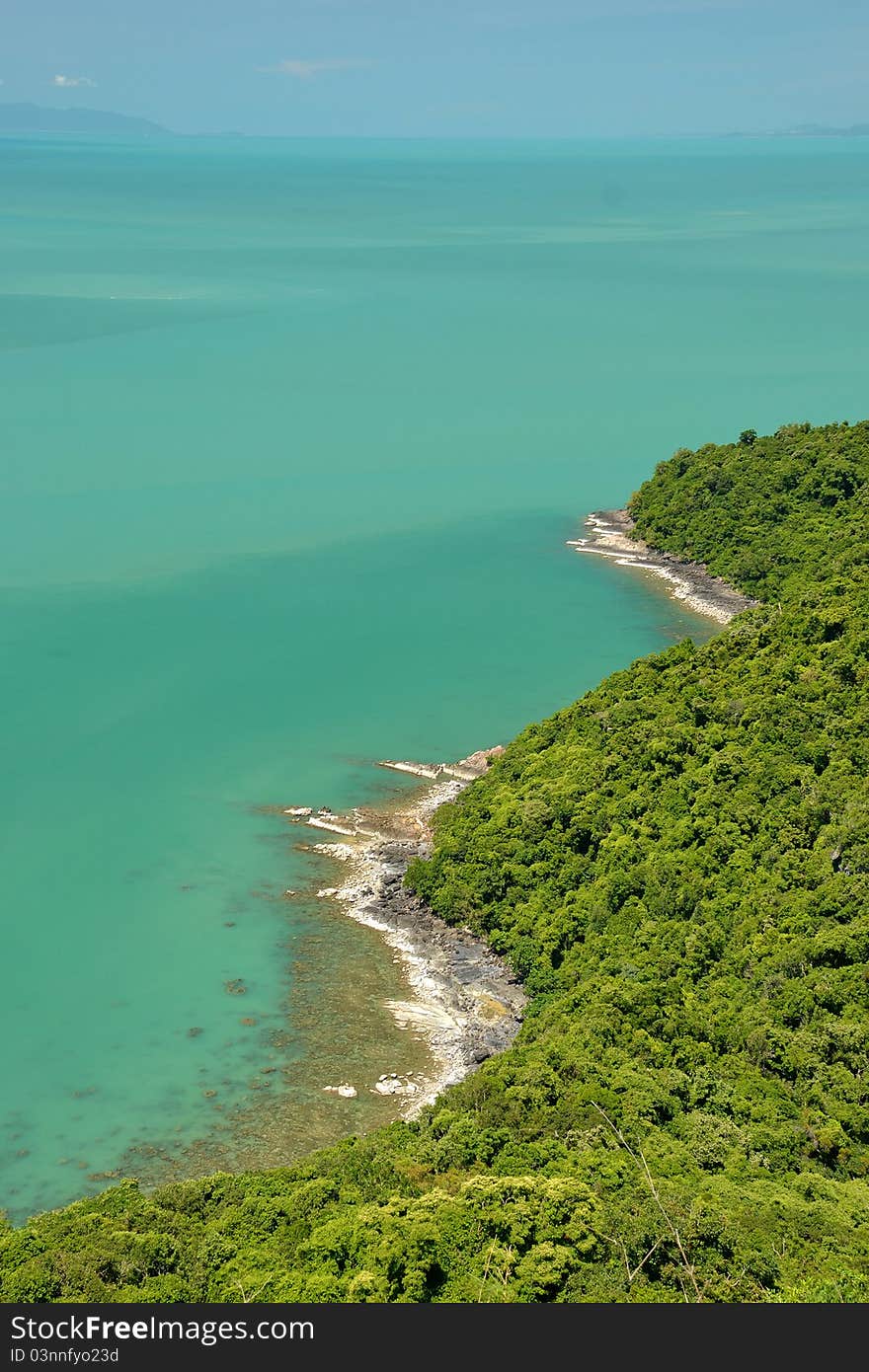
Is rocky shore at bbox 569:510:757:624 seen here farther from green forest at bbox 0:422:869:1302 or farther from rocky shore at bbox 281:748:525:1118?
rocky shore at bbox 281:748:525:1118

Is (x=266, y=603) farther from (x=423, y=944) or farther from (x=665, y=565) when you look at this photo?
(x=423, y=944)

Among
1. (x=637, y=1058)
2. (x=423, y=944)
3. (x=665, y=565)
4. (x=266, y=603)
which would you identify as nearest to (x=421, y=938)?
(x=423, y=944)

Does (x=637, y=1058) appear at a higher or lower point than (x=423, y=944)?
higher

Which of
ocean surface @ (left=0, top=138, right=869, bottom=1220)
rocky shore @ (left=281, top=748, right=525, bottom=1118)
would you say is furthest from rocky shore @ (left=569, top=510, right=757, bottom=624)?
rocky shore @ (left=281, top=748, right=525, bottom=1118)

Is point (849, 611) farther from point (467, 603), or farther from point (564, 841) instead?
point (467, 603)

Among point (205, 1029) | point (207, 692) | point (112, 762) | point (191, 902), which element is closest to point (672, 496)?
point (207, 692)

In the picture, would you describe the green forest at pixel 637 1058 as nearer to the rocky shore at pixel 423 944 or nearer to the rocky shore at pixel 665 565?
the rocky shore at pixel 423 944
